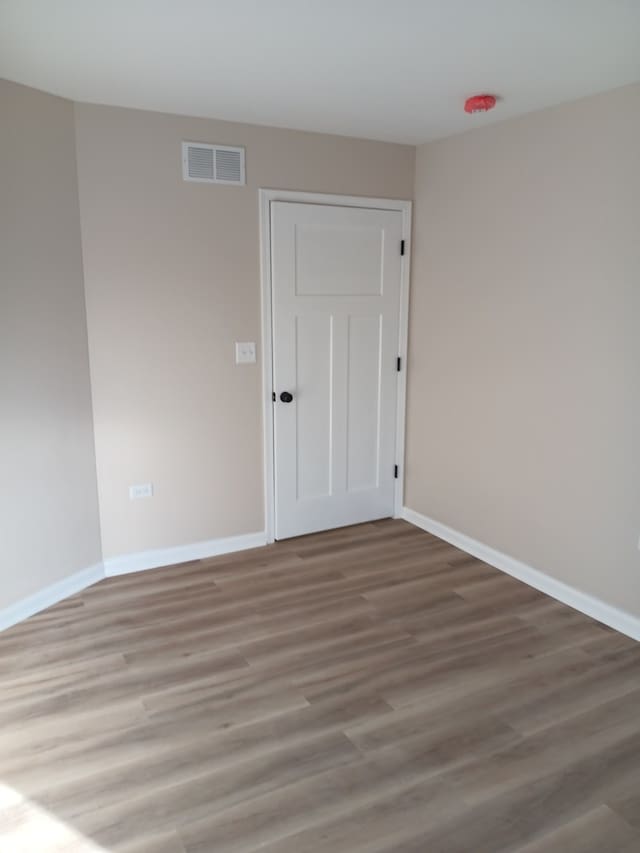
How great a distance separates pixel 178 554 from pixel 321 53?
107 inches

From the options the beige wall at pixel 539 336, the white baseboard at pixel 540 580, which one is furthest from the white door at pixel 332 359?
the white baseboard at pixel 540 580

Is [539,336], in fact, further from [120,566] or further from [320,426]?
[120,566]

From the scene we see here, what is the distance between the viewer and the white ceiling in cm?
206

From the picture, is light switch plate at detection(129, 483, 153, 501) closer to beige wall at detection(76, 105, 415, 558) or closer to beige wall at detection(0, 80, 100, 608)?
beige wall at detection(76, 105, 415, 558)

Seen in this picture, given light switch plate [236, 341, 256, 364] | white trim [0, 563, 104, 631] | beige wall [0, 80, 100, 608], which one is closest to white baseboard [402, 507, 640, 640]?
light switch plate [236, 341, 256, 364]

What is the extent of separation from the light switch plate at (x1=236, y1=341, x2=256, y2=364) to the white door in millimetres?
141

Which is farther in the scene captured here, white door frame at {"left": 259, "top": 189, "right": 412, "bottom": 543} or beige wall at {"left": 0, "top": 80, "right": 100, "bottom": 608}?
white door frame at {"left": 259, "top": 189, "right": 412, "bottom": 543}

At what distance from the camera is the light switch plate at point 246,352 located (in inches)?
145

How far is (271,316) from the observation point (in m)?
3.71

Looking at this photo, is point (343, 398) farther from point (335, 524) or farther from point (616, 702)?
point (616, 702)

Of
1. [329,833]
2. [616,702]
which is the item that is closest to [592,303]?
[616,702]

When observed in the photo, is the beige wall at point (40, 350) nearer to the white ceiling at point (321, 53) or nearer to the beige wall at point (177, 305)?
the beige wall at point (177, 305)

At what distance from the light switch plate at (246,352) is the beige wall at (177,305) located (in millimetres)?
36

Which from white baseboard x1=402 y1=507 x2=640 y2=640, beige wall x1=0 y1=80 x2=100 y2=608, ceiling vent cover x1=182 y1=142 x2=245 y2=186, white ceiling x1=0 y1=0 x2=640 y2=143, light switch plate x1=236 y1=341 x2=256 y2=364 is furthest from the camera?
→ light switch plate x1=236 y1=341 x2=256 y2=364
